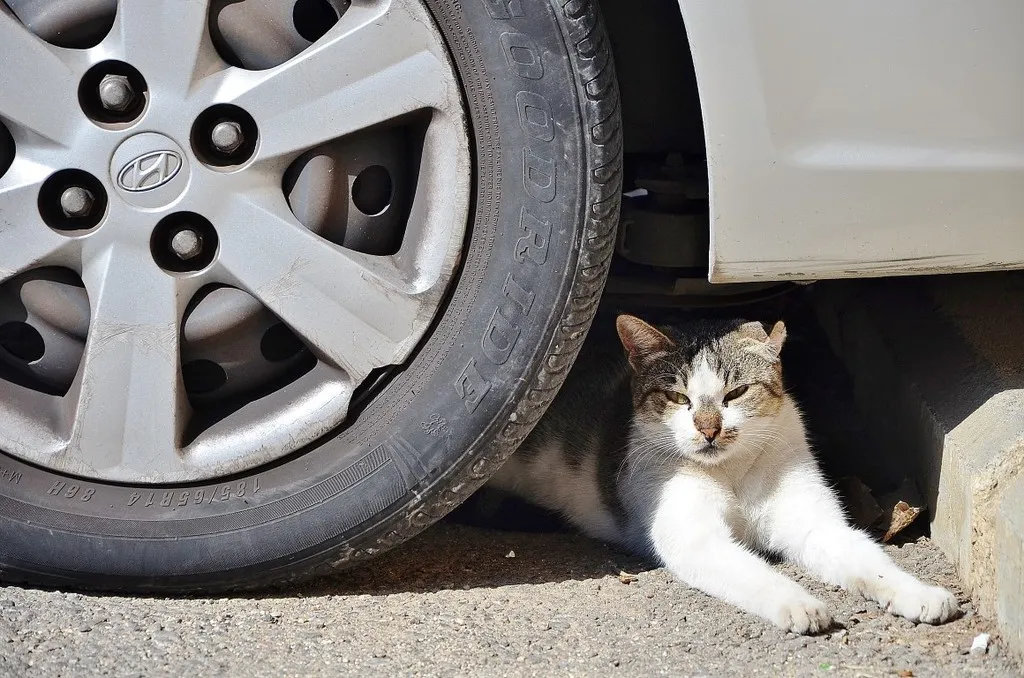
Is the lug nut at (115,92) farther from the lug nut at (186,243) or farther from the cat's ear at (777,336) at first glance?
the cat's ear at (777,336)

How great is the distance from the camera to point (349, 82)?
2.05 meters

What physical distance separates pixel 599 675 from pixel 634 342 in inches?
47.1

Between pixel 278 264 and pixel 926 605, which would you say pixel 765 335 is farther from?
pixel 278 264

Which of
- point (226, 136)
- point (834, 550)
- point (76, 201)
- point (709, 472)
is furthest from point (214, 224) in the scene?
point (834, 550)

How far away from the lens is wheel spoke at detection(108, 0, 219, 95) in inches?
78.6

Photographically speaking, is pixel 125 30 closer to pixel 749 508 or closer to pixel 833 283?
pixel 749 508

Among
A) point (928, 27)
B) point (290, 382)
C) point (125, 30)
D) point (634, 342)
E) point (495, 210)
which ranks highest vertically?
point (928, 27)

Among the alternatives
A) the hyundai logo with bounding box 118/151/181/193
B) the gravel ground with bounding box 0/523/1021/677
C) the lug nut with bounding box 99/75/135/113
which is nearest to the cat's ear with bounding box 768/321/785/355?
the gravel ground with bounding box 0/523/1021/677

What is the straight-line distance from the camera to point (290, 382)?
229 centimetres

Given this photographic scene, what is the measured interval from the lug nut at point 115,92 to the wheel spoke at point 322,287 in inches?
11.4

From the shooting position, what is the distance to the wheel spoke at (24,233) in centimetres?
204

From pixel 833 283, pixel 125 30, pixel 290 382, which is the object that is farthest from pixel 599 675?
pixel 833 283

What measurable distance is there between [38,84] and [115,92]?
0.16 metres

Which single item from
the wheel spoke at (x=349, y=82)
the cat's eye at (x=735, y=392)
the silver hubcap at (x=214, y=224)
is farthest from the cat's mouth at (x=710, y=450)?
the wheel spoke at (x=349, y=82)
